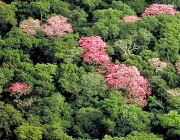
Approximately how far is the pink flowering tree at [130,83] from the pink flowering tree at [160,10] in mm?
7222

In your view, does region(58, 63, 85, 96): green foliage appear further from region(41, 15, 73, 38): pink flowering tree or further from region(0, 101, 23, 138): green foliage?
region(41, 15, 73, 38): pink flowering tree

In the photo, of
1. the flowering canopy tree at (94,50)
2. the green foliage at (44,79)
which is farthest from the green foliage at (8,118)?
the flowering canopy tree at (94,50)

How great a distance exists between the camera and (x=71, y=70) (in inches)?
1099

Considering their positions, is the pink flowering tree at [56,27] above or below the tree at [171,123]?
above

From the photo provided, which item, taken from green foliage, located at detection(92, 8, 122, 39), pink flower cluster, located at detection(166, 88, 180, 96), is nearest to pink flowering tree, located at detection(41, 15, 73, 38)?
green foliage, located at detection(92, 8, 122, 39)

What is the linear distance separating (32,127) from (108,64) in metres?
6.93

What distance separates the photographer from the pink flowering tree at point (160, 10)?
33.9 m

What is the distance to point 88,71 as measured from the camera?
1134 inches

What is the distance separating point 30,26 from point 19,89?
6156 millimetres

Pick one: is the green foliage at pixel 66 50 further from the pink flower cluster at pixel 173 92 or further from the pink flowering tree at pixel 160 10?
the pink flowering tree at pixel 160 10

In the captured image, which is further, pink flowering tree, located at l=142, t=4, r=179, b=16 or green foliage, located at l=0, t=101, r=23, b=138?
pink flowering tree, located at l=142, t=4, r=179, b=16

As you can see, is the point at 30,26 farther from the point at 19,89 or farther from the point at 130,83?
the point at 130,83

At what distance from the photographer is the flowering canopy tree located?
2905 centimetres

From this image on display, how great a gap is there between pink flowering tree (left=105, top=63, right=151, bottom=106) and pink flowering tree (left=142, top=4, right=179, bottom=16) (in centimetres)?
722
